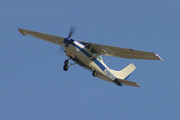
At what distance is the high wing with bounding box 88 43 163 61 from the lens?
22.7 meters

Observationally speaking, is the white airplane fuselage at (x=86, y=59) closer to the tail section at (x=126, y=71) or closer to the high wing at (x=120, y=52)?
the high wing at (x=120, y=52)

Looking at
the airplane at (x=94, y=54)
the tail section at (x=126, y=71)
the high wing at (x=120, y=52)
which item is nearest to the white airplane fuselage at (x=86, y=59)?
the airplane at (x=94, y=54)

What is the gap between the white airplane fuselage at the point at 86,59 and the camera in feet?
75.9

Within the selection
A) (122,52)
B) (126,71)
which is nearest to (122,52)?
(122,52)

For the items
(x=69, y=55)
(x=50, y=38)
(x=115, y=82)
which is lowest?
(x=115, y=82)

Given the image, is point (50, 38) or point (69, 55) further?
point (50, 38)

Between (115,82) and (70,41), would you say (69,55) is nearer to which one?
(70,41)

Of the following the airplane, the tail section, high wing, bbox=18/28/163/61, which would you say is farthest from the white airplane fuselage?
the tail section

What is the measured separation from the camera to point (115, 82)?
27422 mm

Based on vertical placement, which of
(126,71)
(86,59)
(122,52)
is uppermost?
(122,52)

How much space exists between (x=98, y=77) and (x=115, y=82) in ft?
5.98

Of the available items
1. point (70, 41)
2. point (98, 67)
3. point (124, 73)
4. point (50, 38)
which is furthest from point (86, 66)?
point (124, 73)

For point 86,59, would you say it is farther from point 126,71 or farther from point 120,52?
point 126,71

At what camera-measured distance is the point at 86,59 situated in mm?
24156
